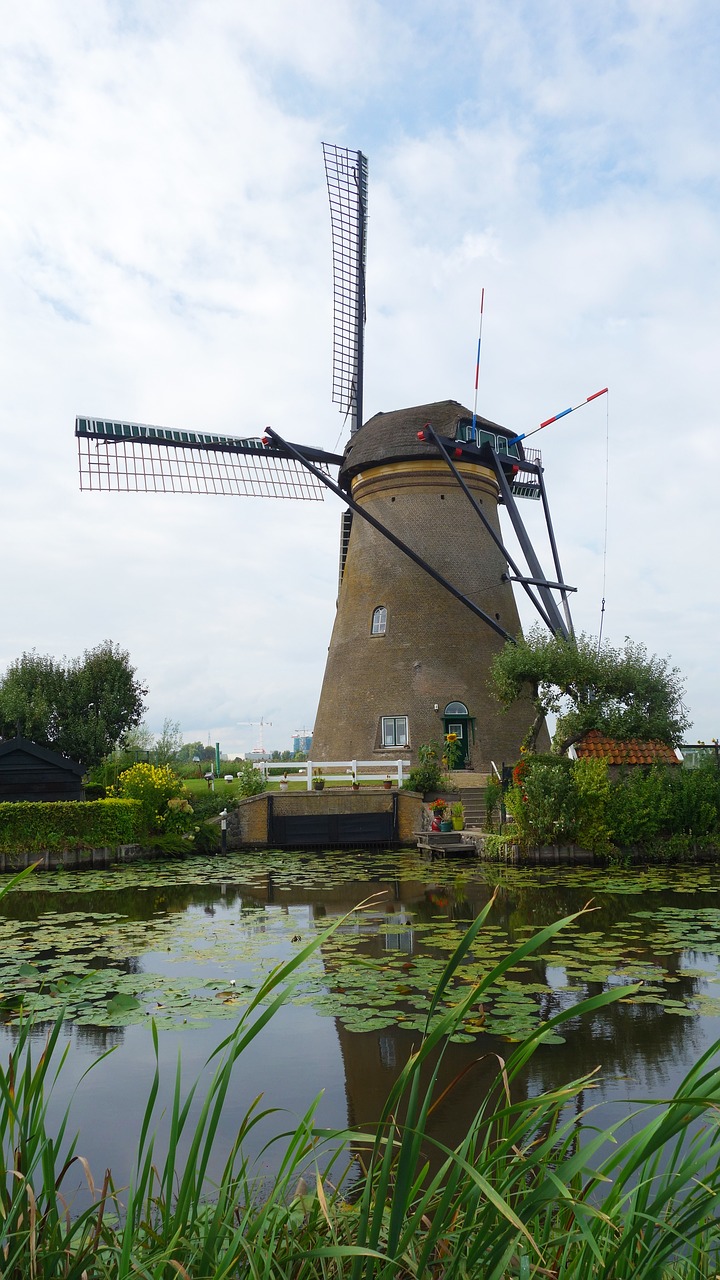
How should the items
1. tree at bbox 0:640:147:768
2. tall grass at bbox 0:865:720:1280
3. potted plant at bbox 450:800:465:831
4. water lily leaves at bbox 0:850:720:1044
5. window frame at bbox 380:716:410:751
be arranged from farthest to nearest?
tree at bbox 0:640:147:768
window frame at bbox 380:716:410:751
potted plant at bbox 450:800:465:831
water lily leaves at bbox 0:850:720:1044
tall grass at bbox 0:865:720:1280

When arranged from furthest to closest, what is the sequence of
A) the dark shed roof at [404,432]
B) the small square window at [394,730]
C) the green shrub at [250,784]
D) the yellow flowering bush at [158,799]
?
the dark shed roof at [404,432] < the small square window at [394,730] < the green shrub at [250,784] < the yellow flowering bush at [158,799]

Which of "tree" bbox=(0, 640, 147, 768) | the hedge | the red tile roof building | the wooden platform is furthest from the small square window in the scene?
"tree" bbox=(0, 640, 147, 768)

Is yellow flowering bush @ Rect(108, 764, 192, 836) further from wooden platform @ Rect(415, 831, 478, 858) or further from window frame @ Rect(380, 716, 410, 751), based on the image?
window frame @ Rect(380, 716, 410, 751)

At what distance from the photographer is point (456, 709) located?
19859 millimetres

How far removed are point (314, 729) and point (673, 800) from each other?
1093cm

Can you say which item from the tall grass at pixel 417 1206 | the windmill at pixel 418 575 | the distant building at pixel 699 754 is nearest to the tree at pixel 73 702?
the windmill at pixel 418 575

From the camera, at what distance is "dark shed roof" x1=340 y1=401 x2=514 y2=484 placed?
20.4m

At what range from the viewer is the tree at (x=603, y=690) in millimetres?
15234

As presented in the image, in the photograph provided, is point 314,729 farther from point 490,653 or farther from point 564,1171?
point 564,1171

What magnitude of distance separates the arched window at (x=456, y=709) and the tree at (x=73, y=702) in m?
14.4

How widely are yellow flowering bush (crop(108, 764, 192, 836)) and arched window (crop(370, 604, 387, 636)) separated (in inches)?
287

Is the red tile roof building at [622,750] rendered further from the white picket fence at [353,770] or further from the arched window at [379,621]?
the arched window at [379,621]

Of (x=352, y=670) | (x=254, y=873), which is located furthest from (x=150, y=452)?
(x=254, y=873)

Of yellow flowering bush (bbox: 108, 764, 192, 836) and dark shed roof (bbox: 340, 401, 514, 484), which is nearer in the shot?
yellow flowering bush (bbox: 108, 764, 192, 836)
